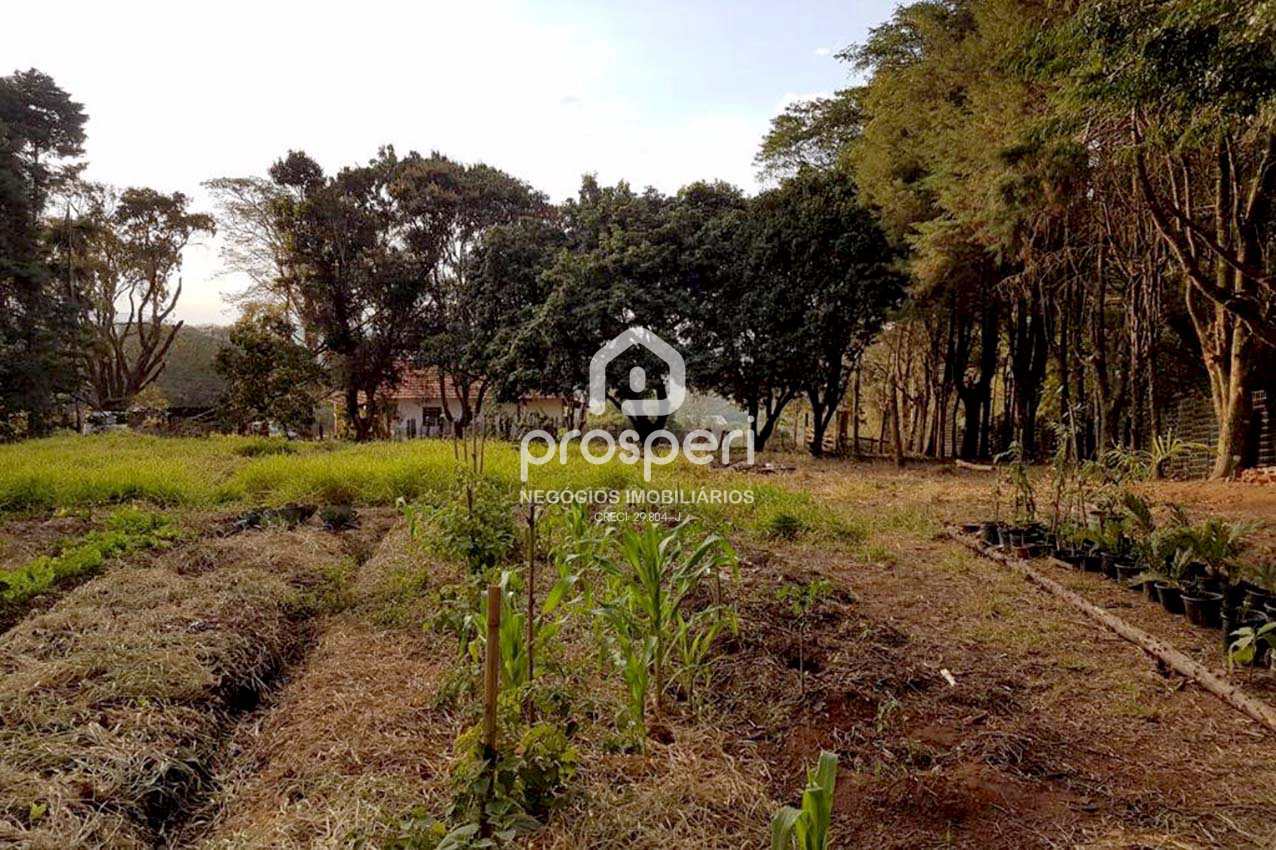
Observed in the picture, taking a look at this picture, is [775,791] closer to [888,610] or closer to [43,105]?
[888,610]

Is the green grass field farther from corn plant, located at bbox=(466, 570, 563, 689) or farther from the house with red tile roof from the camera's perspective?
the house with red tile roof

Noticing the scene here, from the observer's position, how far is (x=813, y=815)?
1.15 meters

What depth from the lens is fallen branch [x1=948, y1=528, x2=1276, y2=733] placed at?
223cm

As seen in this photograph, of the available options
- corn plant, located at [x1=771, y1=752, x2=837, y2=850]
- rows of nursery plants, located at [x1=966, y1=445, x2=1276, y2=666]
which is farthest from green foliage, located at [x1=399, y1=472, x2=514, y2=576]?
rows of nursery plants, located at [x1=966, y1=445, x2=1276, y2=666]

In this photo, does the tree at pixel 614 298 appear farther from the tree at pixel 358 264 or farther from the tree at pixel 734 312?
the tree at pixel 358 264

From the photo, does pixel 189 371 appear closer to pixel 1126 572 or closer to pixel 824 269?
pixel 824 269

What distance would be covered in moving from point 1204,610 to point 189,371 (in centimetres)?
2932

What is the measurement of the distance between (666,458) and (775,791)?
7.86 metres

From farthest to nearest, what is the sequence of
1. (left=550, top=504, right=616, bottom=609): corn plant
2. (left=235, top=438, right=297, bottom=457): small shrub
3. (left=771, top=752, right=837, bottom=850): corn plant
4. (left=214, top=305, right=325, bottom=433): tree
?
(left=214, top=305, right=325, bottom=433): tree, (left=235, top=438, right=297, bottom=457): small shrub, (left=550, top=504, right=616, bottom=609): corn plant, (left=771, top=752, right=837, bottom=850): corn plant

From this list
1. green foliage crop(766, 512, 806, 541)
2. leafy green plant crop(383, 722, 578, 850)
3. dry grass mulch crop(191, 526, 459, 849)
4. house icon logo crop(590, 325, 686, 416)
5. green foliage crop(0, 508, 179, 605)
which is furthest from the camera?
house icon logo crop(590, 325, 686, 416)

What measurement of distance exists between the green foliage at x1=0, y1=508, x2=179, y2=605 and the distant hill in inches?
823

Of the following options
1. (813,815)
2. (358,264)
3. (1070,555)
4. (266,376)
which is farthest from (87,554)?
(358,264)

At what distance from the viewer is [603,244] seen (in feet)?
41.3

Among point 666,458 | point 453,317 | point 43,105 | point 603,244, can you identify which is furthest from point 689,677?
point 43,105
